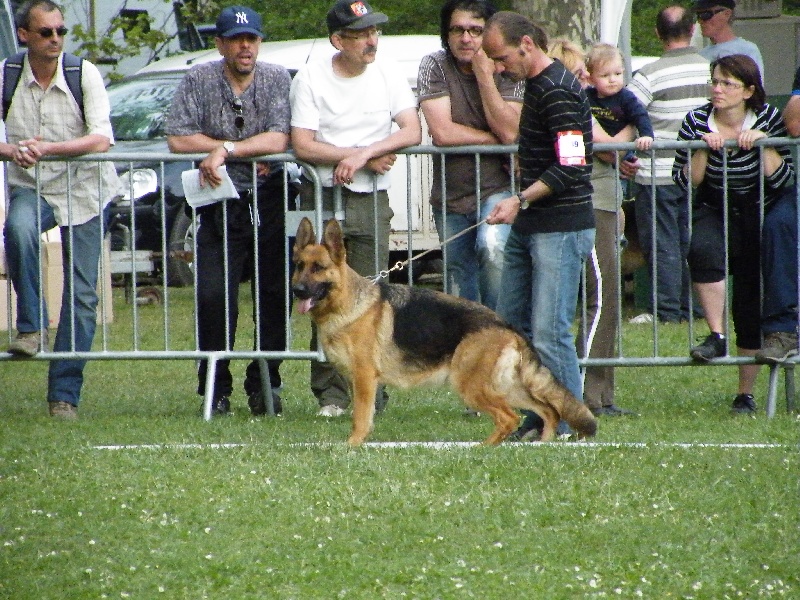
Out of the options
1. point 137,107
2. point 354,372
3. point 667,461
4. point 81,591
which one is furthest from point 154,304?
point 81,591

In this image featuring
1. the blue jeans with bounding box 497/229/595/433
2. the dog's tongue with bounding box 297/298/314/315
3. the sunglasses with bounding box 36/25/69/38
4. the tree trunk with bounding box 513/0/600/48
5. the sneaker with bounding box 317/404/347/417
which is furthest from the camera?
the tree trunk with bounding box 513/0/600/48

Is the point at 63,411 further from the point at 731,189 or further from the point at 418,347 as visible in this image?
the point at 731,189

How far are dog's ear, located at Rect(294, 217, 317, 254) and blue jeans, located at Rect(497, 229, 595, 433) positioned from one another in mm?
999

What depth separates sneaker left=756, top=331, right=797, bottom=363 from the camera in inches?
298

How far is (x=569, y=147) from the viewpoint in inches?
253

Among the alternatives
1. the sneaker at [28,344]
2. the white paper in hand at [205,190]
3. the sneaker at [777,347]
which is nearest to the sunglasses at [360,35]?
the white paper in hand at [205,190]

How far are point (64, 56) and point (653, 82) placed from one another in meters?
4.90

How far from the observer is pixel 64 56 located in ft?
25.2

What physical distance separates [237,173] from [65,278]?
1138 millimetres

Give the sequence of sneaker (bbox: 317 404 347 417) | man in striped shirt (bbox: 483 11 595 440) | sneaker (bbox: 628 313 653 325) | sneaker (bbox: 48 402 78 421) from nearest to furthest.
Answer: man in striped shirt (bbox: 483 11 595 440) → sneaker (bbox: 48 402 78 421) → sneaker (bbox: 317 404 347 417) → sneaker (bbox: 628 313 653 325)

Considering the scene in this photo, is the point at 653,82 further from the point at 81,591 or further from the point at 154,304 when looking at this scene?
the point at 81,591

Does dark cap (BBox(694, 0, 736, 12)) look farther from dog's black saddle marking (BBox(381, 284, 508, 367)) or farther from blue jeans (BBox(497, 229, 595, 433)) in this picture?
dog's black saddle marking (BBox(381, 284, 508, 367))

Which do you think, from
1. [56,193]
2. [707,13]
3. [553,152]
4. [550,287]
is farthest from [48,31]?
[707,13]

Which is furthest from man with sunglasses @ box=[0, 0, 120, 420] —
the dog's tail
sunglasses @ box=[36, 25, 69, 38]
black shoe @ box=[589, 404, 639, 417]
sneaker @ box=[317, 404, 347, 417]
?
black shoe @ box=[589, 404, 639, 417]
